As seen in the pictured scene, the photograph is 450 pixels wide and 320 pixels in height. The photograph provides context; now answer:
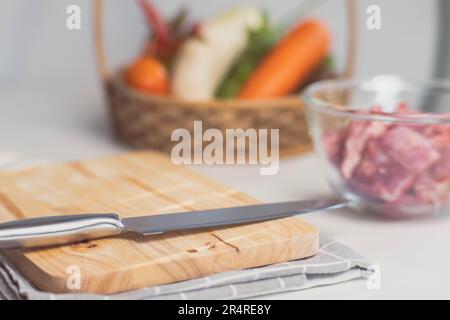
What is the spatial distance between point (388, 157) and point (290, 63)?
1.50ft

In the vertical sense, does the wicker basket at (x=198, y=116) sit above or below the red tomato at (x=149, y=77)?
below

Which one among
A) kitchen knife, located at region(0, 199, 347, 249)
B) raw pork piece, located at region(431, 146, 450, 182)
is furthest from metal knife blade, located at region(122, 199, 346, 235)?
raw pork piece, located at region(431, 146, 450, 182)

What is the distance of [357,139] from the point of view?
2.61ft

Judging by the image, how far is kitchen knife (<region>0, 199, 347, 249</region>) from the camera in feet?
2.02

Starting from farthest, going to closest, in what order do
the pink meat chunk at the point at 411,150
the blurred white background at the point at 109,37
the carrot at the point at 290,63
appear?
the blurred white background at the point at 109,37 < the carrot at the point at 290,63 < the pink meat chunk at the point at 411,150

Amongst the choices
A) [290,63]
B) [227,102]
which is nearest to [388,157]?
[227,102]

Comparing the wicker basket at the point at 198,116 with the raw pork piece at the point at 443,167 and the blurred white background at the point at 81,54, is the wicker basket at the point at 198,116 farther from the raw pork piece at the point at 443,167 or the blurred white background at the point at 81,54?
the raw pork piece at the point at 443,167

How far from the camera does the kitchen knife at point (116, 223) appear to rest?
0.62 m

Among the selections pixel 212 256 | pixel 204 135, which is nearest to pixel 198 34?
pixel 204 135

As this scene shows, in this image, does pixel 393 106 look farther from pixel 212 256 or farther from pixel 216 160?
pixel 212 256

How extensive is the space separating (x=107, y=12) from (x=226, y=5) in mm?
276

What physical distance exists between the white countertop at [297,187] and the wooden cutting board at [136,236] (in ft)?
0.19

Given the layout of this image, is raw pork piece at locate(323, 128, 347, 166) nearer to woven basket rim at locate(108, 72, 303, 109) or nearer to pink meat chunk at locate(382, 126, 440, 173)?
pink meat chunk at locate(382, 126, 440, 173)

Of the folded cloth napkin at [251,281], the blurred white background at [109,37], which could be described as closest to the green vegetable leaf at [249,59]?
the blurred white background at [109,37]
